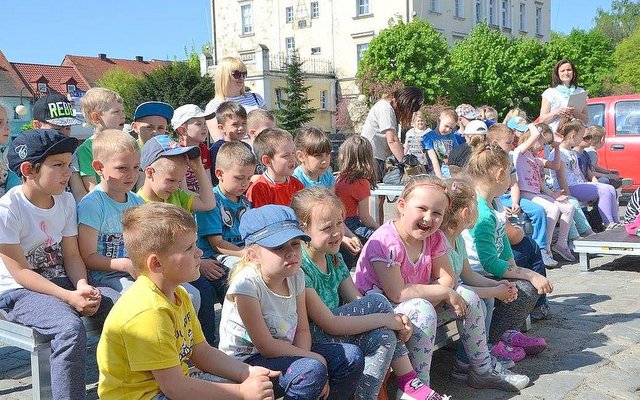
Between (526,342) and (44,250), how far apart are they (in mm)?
3068

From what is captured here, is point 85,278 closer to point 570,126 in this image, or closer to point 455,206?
point 455,206

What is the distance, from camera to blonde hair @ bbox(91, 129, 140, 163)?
12.6 feet

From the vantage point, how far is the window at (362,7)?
139 ft

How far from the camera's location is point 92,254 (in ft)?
12.5

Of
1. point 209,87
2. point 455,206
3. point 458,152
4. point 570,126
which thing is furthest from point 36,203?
point 209,87

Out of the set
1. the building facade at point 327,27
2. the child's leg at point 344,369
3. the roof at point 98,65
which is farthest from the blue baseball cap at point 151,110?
the roof at point 98,65

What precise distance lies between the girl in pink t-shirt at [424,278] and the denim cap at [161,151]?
1.25 m

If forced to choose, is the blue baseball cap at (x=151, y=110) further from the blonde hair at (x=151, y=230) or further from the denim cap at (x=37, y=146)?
the blonde hair at (x=151, y=230)

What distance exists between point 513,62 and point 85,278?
34.8 metres

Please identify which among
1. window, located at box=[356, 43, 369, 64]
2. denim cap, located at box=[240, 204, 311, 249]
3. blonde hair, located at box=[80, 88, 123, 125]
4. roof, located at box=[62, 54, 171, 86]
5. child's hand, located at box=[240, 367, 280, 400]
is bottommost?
child's hand, located at box=[240, 367, 280, 400]

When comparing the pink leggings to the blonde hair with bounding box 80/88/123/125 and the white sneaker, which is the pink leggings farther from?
the blonde hair with bounding box 80/88/123/125

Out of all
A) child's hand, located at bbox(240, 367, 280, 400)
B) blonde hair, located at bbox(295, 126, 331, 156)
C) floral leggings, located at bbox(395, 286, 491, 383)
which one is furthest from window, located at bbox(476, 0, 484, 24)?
child's hand, located at bbox(240, 367, 280, 400)

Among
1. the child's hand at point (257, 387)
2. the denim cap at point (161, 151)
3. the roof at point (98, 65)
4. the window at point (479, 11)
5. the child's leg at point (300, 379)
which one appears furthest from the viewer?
the roof at point (98, 65)

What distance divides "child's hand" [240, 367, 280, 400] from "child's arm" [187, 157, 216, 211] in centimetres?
178
